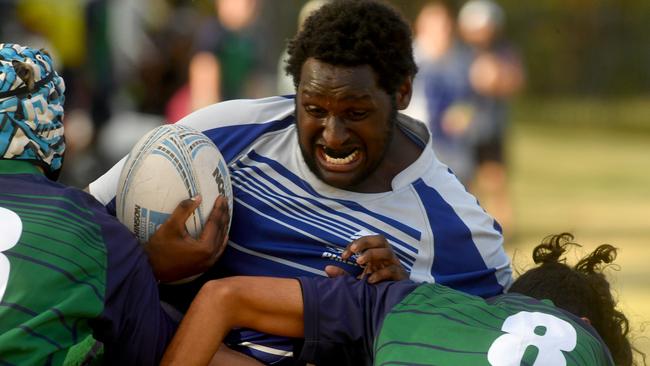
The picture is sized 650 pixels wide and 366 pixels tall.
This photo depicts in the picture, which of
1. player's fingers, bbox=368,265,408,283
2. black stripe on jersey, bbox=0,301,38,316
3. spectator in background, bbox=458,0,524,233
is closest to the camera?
black stripe on jersey, bbox=0,301,38,316

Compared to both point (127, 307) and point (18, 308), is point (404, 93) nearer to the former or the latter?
point (127, 307)

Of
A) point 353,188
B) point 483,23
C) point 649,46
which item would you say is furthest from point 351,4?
point 649,46

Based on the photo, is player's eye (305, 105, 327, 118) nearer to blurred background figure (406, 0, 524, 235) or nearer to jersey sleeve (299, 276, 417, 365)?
jersey sleeve (299, 276, 417, 365)

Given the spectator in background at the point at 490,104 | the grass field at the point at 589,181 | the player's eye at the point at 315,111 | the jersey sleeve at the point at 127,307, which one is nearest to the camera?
the jersey sleeve at the point at 127,307

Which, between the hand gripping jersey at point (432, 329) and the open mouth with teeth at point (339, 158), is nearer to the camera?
the hand gripping jersey at point (432, 329)

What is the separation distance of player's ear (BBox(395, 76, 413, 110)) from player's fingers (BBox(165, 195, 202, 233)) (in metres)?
0.97

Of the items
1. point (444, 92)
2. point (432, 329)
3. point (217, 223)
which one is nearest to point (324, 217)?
point (217, 223)

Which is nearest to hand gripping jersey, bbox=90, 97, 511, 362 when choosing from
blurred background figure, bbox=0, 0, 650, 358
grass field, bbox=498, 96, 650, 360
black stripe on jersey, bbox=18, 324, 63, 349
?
black stripe on jersey, bbox=18, 324, 63, 349

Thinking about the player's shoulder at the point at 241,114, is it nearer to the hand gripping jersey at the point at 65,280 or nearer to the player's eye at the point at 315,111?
the player's eye at the point at 315,111

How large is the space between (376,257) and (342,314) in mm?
322

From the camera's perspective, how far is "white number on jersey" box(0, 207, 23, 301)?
3613mm

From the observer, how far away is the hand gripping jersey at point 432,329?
12.4ft

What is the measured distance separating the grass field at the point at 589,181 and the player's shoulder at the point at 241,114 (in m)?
1.88

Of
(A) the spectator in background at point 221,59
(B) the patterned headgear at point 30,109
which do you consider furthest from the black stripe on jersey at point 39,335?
(A) the spectator in background at point 221,59
